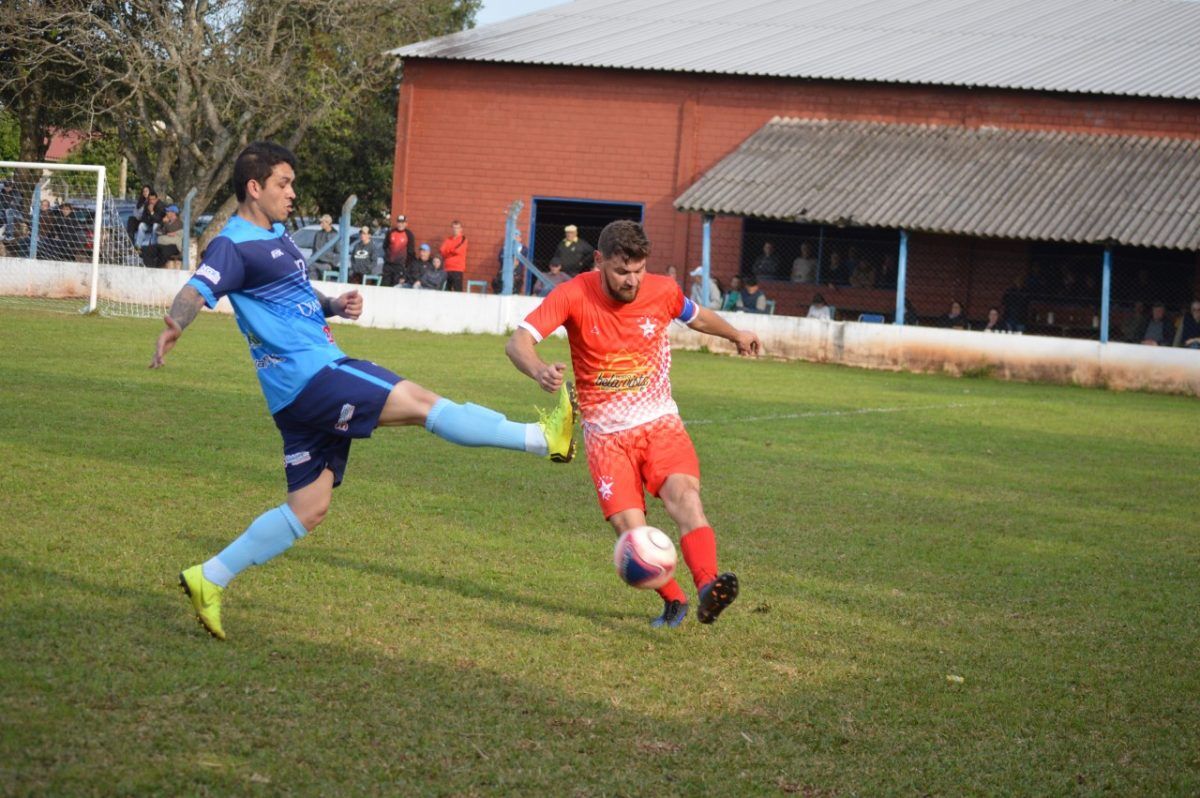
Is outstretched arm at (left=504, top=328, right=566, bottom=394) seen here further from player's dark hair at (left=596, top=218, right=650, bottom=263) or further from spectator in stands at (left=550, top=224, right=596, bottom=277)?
spectator in stands at (left=550, top=224, right=596, bottom=277)

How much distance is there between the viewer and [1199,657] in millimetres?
6285

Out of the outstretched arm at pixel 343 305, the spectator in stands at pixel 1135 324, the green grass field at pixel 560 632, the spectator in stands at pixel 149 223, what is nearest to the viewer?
the green grass field at pixel 560 632

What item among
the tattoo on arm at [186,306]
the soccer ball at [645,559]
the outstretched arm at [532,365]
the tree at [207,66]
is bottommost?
the soccer ball at [645,559]

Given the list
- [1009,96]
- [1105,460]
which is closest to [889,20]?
[1009,96]

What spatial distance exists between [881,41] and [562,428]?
1087 inches

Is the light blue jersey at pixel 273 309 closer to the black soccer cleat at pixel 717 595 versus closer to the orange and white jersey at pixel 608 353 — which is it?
the orange and white jersey at pixel 608 353

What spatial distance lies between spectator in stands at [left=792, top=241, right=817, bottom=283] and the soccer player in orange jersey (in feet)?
71.0

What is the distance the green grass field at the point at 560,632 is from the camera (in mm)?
4449

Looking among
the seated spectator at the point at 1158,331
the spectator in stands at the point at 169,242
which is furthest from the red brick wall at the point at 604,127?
the seated spectator at the point at 1158,331

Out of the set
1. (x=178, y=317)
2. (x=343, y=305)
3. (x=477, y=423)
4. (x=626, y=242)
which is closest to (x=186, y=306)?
(x=178, y=317)

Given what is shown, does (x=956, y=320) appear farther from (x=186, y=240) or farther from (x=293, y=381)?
(x=293, y=381)

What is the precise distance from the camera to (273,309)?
5.77 m

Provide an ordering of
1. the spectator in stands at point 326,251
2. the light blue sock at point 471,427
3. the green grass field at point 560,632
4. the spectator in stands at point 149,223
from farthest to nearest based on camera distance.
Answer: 1. the spectator in stands at point 326,251
2. the spectator in stands at point 149,223
3. the light blue sock at point 471,427
4. the green grass field at point 560,632

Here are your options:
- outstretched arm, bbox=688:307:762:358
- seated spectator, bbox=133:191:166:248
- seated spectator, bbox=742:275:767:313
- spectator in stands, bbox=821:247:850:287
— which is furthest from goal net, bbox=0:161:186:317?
outstretched arm, bbox=688:307:762:358
